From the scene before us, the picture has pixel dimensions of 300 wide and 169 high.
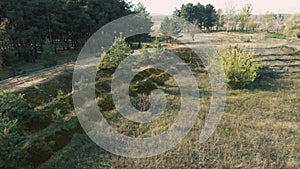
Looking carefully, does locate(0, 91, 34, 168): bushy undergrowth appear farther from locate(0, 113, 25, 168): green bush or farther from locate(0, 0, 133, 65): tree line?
locate(0, 0, 133, 65): tree line

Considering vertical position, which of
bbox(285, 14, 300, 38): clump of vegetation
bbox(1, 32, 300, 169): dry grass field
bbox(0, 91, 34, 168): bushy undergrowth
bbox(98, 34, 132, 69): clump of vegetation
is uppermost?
bbox(285, 14, 300, 38): clump of vegetation

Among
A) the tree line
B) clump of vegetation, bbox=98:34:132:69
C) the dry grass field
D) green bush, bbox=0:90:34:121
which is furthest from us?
the tree line

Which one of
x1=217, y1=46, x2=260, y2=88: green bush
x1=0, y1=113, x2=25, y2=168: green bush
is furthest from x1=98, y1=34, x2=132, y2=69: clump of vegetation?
x1=0, y1=113, x2=25, y2=168: green bush

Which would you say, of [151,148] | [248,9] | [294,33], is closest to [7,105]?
[151,148]

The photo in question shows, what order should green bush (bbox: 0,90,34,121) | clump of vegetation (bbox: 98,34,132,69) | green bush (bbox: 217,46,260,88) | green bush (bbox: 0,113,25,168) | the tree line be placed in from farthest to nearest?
the tree line, clump of vegetation (bbox: 98,34,132,69), green bush (bbox: 217,46,260,88), green bush (bbox: 0,90,34,121), green bush (bbox: 0,113,25,168)

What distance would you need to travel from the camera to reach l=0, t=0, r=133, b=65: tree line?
27016 mm

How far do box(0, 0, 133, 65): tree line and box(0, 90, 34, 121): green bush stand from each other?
1687 centimetres

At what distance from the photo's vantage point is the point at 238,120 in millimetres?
15039

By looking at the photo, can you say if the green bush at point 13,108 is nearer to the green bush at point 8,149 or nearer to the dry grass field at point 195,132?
the dry grass field at point 195,132

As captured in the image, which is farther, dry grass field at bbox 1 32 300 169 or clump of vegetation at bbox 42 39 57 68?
clump of vegetation at bbox 42 39 57 68

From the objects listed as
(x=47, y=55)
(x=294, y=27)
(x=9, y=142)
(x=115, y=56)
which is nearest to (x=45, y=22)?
(x=47, y=55)

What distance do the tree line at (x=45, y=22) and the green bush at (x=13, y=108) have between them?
1687cm

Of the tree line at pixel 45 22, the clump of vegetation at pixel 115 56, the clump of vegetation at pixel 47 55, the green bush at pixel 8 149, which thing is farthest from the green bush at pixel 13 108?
the tree line at pixel 45 22

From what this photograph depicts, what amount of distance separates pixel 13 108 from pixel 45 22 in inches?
940
